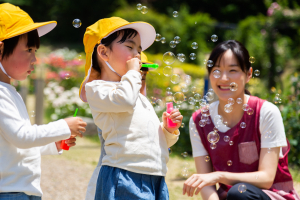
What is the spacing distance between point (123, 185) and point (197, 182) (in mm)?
405

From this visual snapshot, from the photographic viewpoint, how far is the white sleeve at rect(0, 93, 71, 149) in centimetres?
148

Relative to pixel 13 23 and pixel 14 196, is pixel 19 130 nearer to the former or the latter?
pixel 14 196

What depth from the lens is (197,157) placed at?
2004 mm

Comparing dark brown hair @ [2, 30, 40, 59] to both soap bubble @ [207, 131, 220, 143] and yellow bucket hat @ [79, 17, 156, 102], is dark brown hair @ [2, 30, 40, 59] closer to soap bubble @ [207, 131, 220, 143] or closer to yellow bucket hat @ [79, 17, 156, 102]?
yellow bucket hat @ [79, 17, 156, 102]

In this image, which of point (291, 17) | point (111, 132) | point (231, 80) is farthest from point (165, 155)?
point (291, 17)

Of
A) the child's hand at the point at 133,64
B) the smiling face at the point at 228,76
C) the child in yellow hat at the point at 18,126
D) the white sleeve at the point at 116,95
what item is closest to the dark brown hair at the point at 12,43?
the child in yellow hat at the point at 18,126

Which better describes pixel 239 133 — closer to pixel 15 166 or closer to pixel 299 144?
pixel 15 166

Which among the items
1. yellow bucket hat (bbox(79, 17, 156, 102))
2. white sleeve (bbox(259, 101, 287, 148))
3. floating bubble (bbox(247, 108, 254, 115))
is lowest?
white sleeve (bbox(259, 101, 287, 148))

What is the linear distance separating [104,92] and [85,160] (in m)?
3.05

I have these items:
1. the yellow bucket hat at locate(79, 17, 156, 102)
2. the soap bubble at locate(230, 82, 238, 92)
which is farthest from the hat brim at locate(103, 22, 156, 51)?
the soap bubble at locate(230, 82, 238, 92)

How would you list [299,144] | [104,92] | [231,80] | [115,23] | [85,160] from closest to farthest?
[104,92] < [115,23] < [231,80] < [299,144] < [85,160]

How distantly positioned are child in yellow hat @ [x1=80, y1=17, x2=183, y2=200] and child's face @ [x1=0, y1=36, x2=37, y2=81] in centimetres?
29

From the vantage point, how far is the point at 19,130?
149cm

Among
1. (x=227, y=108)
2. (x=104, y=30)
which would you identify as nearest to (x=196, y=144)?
(x=227, y=108)
